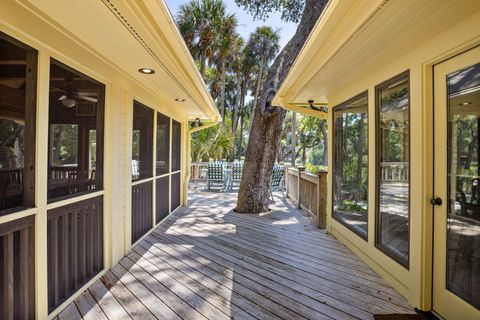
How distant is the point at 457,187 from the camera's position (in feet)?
6.66

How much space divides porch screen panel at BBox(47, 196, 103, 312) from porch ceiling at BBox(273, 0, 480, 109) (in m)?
2.49

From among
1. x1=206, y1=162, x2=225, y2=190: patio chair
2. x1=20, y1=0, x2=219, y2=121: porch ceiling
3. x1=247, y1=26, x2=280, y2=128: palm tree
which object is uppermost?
x1=247, y1=26, x2=280, y2=128: palm tree

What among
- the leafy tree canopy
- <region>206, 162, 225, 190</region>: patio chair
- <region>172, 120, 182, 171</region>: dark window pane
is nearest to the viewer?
<region>172, 120, 182, 171</region>: dark window pane

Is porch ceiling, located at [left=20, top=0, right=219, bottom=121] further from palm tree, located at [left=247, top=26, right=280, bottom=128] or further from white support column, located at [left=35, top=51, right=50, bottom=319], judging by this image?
palm tree, located at [left=247, top=26, right=280, bottom=128]

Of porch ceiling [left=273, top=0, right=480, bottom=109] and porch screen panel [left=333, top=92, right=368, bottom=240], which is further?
porch screen panel [left=333, top=92, right=368, bottom=240]

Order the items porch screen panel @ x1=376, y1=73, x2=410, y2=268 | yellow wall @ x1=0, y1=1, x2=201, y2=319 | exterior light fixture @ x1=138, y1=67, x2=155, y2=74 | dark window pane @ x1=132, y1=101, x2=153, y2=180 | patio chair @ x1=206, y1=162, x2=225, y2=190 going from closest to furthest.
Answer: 1. yellow wall @ x1=0, y1=1, x2=201, y2=319
2. porch screen panel @ x1=376, y1=73, x2=410, y2=268
3. exterior light fixture @ x1=138, y1=67, x2=155, y2=74
4. dark window pane @ x1=132, y1=101, x2=153, y2=180
5. patio chair @ x1=206, y1=162, x2=225, y2=190

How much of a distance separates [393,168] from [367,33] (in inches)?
53.5

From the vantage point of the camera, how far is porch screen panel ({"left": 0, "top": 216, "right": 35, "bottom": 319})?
1736 mm

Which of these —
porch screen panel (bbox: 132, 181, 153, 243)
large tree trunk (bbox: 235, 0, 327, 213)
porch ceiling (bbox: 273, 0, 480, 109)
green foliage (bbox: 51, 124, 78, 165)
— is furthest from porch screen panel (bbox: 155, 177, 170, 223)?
porch ceiling (bbox: 273, 0, 480, 109)

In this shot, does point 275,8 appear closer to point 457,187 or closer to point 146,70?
point 146,70

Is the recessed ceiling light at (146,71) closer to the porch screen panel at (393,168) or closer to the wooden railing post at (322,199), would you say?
the porch screen panel at (393,168)

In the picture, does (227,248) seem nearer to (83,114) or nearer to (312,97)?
(83,114)

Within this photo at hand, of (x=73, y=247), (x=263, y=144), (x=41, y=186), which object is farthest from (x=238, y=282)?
(x=263, y=144)

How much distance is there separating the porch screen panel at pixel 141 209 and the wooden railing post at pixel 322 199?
271 centimetres
